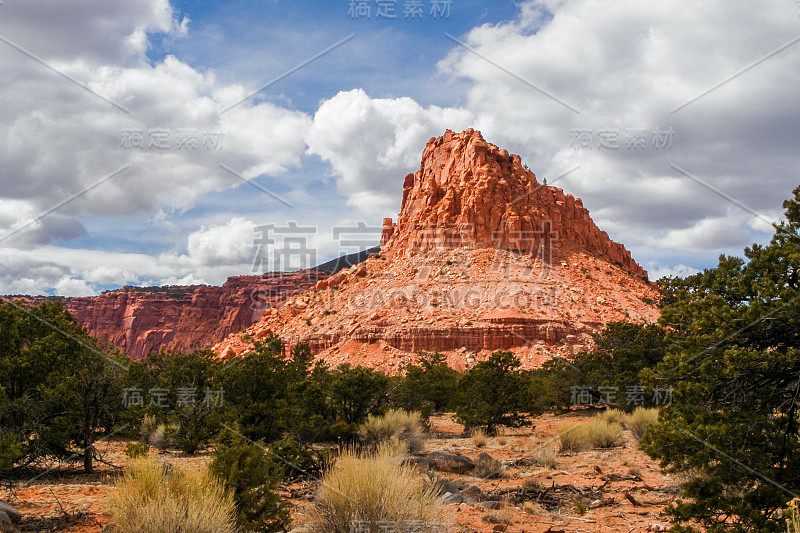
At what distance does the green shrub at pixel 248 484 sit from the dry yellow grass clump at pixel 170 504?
176 mm

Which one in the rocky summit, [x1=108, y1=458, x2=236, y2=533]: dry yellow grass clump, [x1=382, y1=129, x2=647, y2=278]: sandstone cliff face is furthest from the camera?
[x1=382, y1=129, x2=647, y2=278]: sandstone cliff face

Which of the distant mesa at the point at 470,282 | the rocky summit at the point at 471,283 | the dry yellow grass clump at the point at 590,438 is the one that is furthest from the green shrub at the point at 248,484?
the rocky summit at the point at 471,283

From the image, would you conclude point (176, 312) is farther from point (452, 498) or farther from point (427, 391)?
point (452, 498)

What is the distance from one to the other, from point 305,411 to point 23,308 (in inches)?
286

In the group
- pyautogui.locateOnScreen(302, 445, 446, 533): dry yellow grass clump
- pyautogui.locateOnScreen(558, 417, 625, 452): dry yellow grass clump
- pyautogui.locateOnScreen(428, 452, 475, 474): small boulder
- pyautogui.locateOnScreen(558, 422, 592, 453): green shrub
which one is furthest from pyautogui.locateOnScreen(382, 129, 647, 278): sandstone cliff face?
pyautogui.locateOnScreen(302, 445, 446, 533): dry yellow grass clump

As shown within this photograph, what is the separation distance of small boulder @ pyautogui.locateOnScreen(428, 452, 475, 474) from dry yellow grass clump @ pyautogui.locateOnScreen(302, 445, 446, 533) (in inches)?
232

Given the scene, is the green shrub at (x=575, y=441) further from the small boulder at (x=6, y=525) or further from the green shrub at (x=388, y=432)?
the small boulder at (x=6, y=525)

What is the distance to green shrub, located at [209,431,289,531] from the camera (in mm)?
5805

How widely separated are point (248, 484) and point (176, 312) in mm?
125641

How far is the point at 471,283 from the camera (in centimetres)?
6012

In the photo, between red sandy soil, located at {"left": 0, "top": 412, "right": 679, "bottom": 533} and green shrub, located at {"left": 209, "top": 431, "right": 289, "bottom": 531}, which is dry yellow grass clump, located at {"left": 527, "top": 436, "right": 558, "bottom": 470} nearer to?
red sandy soil, located at {"left": 0, "top": 412, "right": 679, "bottom": 533}

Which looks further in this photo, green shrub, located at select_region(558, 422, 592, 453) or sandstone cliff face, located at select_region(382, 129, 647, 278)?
sandstone cliff face, located at select_region(382, 129, 647, 278)

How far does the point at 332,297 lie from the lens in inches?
2655

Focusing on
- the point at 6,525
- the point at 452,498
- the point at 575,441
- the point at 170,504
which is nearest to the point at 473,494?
the point at 452,498
